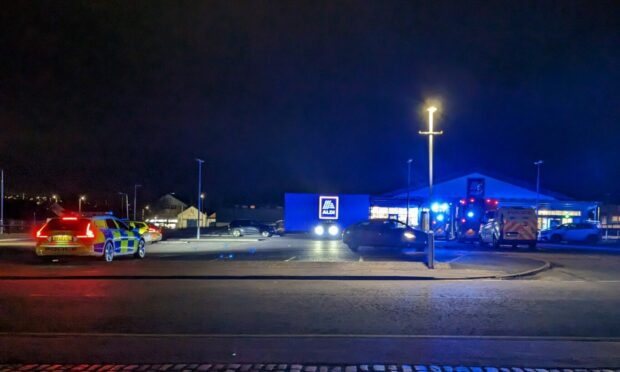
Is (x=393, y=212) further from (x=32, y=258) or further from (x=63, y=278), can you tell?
(x=63, y=278)

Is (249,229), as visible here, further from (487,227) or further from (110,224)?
(110,224)

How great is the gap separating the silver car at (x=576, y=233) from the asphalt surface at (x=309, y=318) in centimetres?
2771

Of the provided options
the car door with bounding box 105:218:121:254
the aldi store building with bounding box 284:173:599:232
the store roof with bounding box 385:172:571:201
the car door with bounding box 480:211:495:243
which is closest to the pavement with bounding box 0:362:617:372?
the car door with bounding box 105:218:121:254

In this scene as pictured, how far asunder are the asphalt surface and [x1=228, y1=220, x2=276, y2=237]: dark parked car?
33.0m

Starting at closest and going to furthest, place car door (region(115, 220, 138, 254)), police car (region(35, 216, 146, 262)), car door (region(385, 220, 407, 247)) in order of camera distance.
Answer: police car (region(35, 216, 146, 262)), car door (region(115, 220, 138, 254)), car door (region(385, 220, 407, 247))

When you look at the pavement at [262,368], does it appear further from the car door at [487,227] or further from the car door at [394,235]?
the car door at [487,227]

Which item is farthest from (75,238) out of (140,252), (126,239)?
(140,252)

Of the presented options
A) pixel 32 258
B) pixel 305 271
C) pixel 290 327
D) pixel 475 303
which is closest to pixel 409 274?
pixel 305 271

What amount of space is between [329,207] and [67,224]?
99.8ft

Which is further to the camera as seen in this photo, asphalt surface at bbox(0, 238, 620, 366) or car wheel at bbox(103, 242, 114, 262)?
car wheel at bbox(103, 242, 114, 262)

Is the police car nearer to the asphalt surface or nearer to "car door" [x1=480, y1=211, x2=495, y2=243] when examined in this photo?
the asphalt surface

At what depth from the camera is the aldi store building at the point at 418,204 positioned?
165ft

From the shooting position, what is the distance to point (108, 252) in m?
20.6

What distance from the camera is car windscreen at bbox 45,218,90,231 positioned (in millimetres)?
19984
